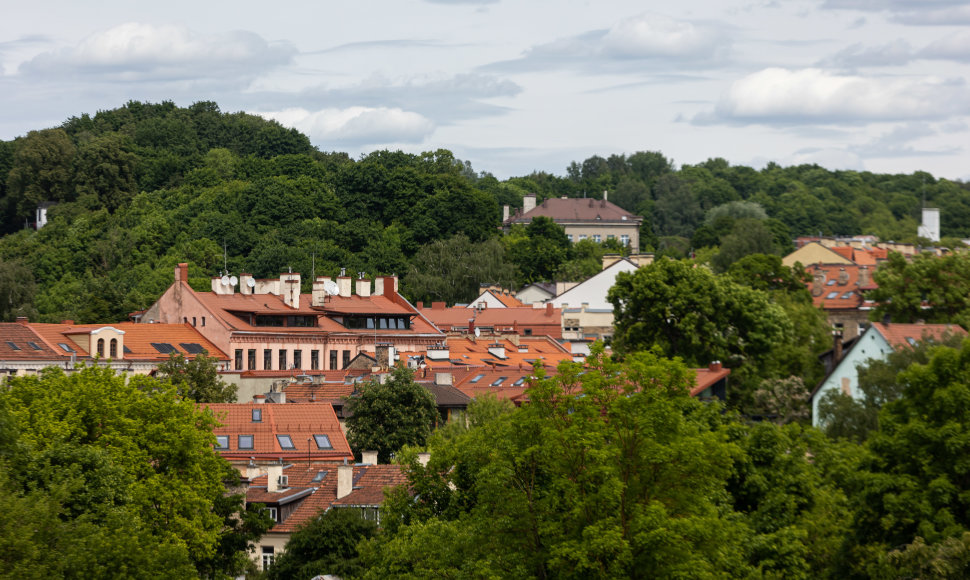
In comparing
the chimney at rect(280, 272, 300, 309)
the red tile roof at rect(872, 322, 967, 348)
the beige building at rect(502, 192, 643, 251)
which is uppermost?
the beige building at rect(502, 192, 643, 251)

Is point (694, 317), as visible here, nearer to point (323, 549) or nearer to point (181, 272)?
point (181, 272)

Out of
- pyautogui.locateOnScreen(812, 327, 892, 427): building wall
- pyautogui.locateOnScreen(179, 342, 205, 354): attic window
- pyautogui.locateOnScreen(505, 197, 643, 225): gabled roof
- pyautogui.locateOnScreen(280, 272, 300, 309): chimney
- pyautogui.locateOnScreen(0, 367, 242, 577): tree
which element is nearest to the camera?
pyautogui.locateOnScreen(0, 367, 242, 577): tree

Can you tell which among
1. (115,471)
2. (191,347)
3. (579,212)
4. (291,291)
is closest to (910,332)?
(191,347)

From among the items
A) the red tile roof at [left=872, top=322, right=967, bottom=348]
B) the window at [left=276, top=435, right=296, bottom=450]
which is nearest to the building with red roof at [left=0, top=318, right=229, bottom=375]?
the window at [left=276, top=435, right=296, bottom=450]

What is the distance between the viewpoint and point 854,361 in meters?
68.9

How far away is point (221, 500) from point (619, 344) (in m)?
36.5

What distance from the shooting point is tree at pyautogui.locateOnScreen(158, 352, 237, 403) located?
68.3 m

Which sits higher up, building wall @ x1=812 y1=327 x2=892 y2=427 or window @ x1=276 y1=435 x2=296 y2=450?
building wall @ x1=812 y1=327 x2=892 y2=427

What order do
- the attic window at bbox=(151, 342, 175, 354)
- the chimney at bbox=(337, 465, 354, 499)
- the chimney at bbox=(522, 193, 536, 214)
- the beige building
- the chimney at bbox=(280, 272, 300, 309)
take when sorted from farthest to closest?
the chimney at bbox=(522, 193, 536, 214), the beige building, the chimney at bbox=(280, 272, 300, 309), the attic window at bbox=(151, 342, 175, 354), the chimney at bbox=(337, 465, 354, 499)

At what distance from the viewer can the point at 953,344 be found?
62125 millimetres

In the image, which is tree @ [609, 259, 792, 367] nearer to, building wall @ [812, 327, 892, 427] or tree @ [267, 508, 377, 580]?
building wall @ [812, 327, 892, 427]

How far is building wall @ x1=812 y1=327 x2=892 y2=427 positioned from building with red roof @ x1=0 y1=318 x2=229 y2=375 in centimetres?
3086

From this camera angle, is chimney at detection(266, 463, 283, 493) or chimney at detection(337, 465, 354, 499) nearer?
chimney at detection(337, 465, 354, 499)

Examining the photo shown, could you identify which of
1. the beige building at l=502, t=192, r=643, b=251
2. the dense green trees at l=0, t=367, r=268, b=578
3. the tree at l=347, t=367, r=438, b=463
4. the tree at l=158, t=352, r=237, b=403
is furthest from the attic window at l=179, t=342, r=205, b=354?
the beige building at l=502, t=192, r=643, b=251
